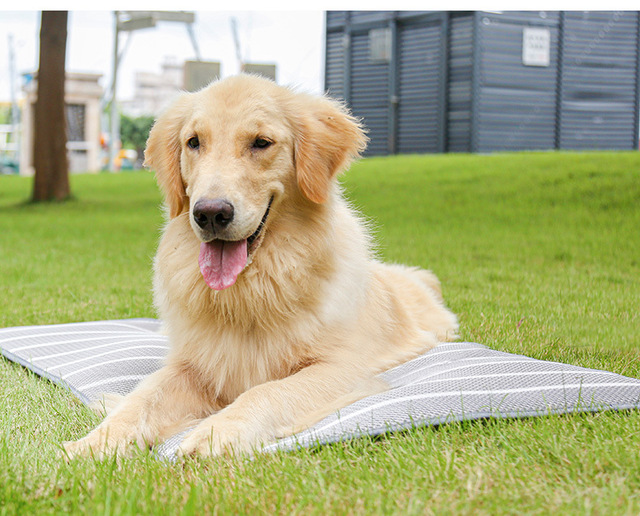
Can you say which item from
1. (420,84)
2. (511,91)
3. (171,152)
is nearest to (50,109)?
(420,84)

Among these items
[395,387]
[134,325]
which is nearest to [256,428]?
[395,387]

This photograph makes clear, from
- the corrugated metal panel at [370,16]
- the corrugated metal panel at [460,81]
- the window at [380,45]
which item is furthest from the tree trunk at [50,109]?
the corrugated metal panel at [460,81]

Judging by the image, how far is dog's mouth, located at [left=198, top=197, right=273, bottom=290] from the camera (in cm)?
280

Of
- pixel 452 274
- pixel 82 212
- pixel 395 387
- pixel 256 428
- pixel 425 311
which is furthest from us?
pixel 82 212

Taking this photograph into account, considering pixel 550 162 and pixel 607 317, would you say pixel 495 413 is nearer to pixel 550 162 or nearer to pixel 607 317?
pixel 607 317

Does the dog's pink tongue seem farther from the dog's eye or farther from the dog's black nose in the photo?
the dog's eye

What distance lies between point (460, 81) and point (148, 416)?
52.6 feet

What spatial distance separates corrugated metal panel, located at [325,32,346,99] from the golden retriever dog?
17072 mm

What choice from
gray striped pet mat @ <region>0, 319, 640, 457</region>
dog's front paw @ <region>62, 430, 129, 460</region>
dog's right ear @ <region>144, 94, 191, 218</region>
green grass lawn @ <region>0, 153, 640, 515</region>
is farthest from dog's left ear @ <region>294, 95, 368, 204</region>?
dog's front paw @ <region>62, 430, 129, 460</region>

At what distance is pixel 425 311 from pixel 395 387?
1.31m

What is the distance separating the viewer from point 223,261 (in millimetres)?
2811

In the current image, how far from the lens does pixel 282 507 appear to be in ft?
6.23

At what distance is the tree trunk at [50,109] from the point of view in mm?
13312

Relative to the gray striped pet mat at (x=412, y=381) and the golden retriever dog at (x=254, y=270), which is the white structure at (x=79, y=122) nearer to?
the gray striped pet mat at (x=412, y=381)
